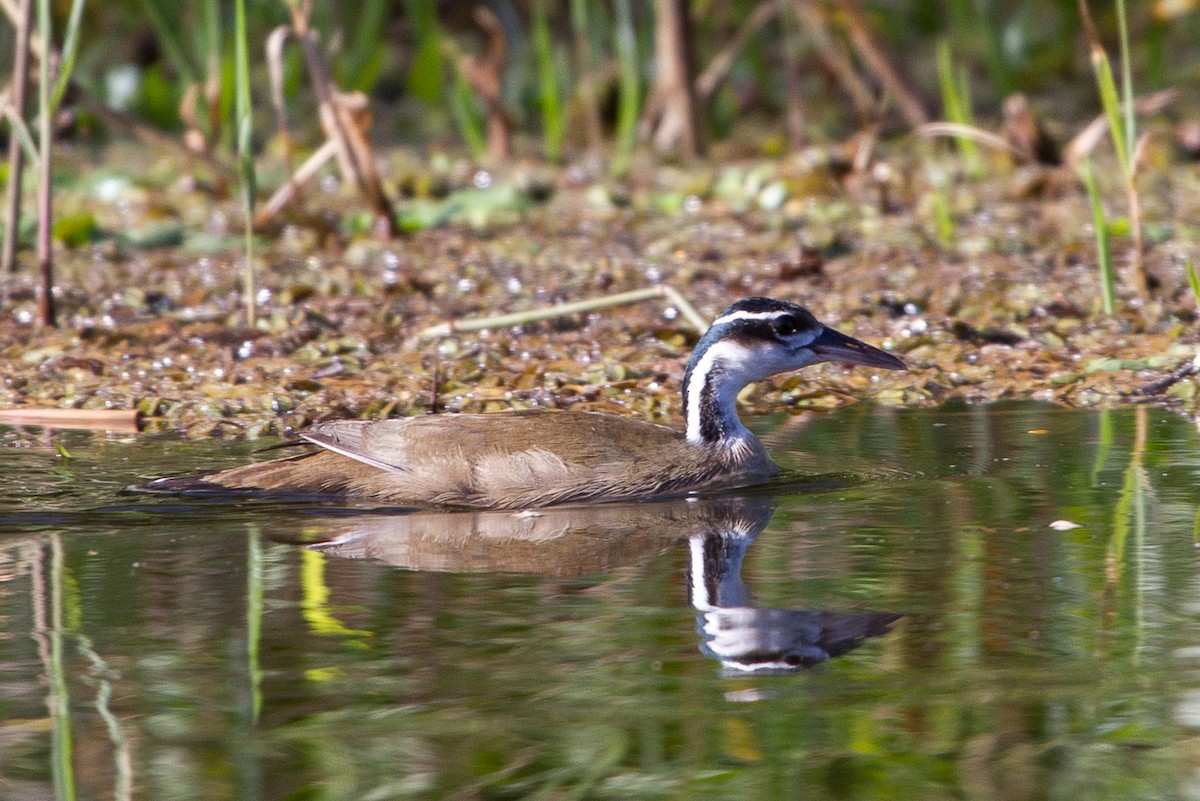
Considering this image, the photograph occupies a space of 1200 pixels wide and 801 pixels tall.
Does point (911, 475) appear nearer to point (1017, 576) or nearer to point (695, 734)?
point (1017, 576)

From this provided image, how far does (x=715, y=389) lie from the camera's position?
21.4ft

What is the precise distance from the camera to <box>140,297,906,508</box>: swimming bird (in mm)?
6000

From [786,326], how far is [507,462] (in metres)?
1.27

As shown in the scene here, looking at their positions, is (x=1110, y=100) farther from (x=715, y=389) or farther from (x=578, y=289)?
(x=578, y=289)

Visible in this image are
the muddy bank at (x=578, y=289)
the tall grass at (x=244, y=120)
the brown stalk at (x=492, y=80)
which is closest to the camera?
the tall grass at (x=244, y=120)

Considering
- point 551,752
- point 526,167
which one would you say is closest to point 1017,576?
point 551,752

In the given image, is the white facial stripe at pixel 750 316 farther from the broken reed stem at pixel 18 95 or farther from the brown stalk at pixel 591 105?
the brown stalk at pixel 591 105

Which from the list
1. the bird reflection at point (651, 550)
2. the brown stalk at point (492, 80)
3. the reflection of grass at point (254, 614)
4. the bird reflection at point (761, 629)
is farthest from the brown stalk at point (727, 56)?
the bird reflection at point (761, 629)

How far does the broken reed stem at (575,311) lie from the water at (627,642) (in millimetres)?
1645

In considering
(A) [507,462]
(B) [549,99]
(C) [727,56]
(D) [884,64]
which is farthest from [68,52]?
(D) [884,64]

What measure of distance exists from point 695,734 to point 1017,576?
144 centimetres

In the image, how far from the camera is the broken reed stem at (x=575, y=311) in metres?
7.59

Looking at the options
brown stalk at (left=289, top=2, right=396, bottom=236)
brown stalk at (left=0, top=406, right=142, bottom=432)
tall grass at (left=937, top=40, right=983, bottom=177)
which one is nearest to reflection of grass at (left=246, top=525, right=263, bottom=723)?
brown stalk at (left=0, top=406, right=142, bottom=432)

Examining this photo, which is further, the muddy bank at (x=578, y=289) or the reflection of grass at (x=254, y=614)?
the muddy bank at (x=578, y=289)
